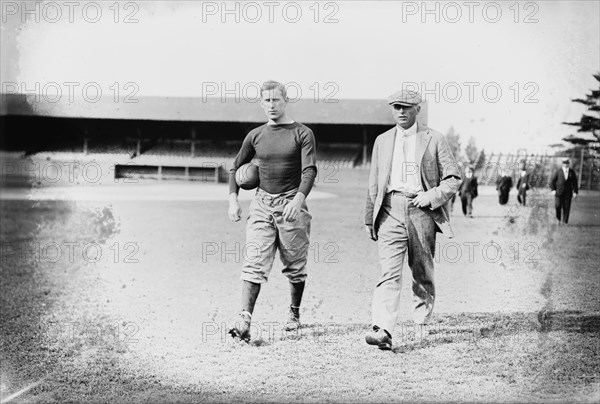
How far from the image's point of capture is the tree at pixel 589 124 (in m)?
3.65

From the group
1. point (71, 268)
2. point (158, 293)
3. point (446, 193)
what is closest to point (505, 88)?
point (446, 193)

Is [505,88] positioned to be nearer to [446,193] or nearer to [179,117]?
[446,193]

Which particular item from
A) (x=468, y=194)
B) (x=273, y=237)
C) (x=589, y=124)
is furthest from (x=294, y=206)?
(x=468, y=194)

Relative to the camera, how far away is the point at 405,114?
131 inches

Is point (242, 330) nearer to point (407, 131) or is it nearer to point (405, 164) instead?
point (405, 164)

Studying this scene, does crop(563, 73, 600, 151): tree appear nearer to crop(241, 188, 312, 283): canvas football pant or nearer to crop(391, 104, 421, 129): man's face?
crop(391, 104, 421, 129): man's face

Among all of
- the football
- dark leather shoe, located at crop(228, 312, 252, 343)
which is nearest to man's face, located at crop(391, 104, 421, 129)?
the football

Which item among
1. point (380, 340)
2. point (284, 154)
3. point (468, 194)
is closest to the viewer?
point (380, 340)

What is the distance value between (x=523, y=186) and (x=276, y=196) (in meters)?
2.01

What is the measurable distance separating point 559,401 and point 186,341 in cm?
169

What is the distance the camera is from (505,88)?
3.49m

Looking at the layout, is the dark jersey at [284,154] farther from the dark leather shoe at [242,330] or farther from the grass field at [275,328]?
the grass field at [275,328]

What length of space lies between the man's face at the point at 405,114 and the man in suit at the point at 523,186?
3.20 feet

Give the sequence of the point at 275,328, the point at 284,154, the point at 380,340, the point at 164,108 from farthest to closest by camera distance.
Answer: the point at 164,108 → the point at 275,328 → the point at 284,154 → the point at 380,340
